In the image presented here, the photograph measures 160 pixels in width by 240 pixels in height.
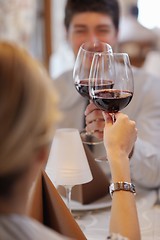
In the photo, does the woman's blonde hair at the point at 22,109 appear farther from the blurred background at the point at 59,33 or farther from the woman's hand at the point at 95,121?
the blurred background at the point at 59,33

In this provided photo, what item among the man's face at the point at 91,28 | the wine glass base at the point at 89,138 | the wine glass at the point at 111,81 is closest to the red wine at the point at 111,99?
the wine glass at the point at 111,81

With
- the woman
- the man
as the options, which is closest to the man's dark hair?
the man

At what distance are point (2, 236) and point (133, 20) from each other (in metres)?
5.23

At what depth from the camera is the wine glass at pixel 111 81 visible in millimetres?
1278

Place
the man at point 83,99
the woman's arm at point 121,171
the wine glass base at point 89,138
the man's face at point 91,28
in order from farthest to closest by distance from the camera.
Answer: the man's face at point 91,28 < the man at point 83,99 < the wine glass base at point 89,138 < the woman's arm at point 121,171

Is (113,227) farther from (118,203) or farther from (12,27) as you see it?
(12,27)

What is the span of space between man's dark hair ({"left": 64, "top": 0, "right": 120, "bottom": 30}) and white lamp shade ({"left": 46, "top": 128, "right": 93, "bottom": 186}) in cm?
100

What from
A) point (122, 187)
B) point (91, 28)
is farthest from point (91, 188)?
point (91, 28)

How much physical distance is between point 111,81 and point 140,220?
0.37 metres

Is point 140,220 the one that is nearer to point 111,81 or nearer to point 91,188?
point 91,188

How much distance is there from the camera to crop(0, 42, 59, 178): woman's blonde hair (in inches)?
25.9

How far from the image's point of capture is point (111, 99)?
4.27ft

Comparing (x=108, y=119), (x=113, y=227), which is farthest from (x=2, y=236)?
(x=108, y=119)

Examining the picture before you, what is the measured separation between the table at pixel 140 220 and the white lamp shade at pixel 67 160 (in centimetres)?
12
